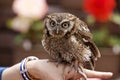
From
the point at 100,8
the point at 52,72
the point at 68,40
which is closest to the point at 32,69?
the point at 52,72

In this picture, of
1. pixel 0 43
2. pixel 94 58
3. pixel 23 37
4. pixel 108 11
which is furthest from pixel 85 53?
pixel 0 43

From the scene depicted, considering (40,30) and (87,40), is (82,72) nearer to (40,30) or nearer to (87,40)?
(87,40)

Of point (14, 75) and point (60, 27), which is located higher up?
point (60, 27)

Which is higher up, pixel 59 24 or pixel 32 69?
pixel 59 24

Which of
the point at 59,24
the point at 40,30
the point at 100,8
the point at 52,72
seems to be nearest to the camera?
the point at 52,72

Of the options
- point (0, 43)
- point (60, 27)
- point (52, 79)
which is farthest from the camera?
point (0, 43)

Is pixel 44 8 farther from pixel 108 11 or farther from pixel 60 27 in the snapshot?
pixel 60 27
